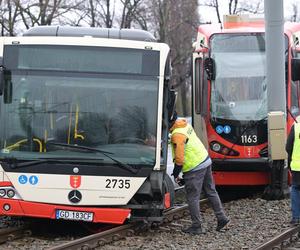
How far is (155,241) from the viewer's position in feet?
27.7

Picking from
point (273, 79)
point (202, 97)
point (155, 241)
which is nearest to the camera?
point (155, 241)

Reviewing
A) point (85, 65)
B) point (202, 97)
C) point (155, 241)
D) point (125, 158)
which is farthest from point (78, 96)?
point (202, 97)

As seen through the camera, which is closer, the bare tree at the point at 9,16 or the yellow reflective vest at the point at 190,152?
the yellow reflective vest at the point at 190,152

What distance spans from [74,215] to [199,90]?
5600mm

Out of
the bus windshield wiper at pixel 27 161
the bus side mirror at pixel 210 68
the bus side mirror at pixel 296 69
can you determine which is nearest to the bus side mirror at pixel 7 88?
the bus windshield wiper at pixel 27 161

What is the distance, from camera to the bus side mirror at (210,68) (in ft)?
41.3

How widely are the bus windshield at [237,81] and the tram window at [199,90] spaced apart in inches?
8.0

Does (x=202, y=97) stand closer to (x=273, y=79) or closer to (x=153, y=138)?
(x=273, y=79)

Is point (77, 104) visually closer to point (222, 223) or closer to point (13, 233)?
point (13, 233)

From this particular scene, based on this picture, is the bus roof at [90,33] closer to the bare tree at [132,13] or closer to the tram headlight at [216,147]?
the tram headlight at [216,147]

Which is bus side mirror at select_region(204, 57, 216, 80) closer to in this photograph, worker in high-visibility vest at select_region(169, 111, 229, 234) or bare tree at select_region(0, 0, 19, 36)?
worker in high-visibility vest at select_region(169, 111, 229, 234)

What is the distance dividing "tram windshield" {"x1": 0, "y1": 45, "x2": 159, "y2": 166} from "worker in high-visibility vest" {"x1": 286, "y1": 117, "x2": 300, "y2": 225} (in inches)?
87.1

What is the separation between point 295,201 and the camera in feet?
30.9

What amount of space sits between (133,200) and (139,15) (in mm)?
35086
